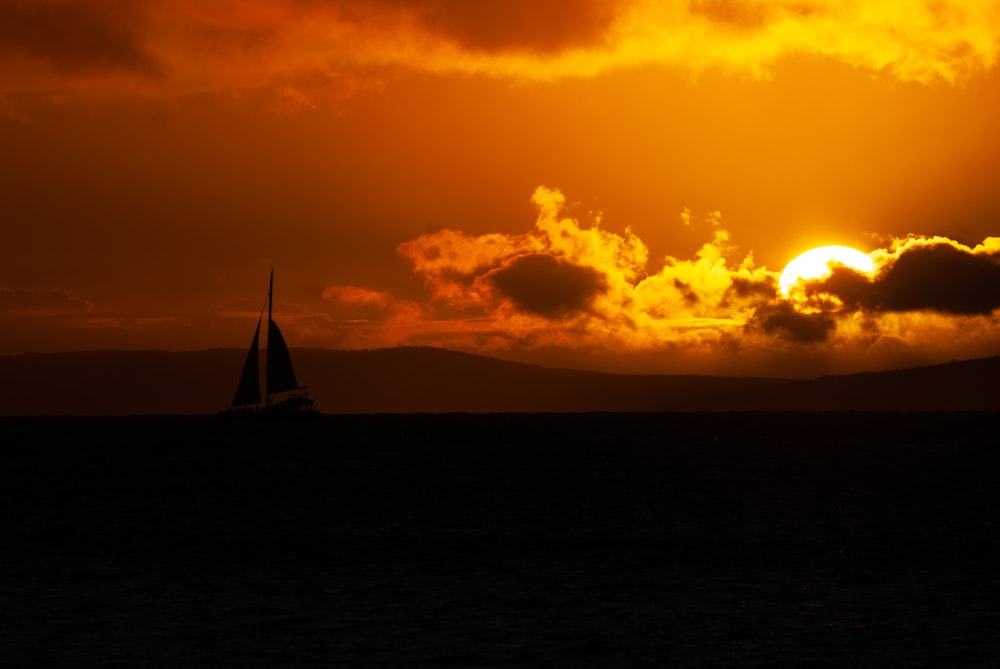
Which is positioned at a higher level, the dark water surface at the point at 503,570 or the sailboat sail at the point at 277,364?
the sailboat sail at the point at 277,364

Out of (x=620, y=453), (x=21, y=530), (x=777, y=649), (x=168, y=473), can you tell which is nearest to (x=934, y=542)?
(x=777, y=649)

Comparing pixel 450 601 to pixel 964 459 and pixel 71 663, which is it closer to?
pixel 71 663

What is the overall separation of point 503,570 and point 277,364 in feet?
467

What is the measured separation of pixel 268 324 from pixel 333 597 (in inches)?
6140

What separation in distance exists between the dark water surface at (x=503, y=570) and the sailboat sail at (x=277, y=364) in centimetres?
7188

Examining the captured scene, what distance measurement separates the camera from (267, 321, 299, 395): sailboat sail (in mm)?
190125

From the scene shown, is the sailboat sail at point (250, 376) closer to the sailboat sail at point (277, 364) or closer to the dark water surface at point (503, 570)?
the sailboat sail at point (277, 364)

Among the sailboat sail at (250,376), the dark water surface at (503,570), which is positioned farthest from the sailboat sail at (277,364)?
the dark water surface at (503,570)

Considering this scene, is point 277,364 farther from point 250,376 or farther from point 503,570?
point 503,570

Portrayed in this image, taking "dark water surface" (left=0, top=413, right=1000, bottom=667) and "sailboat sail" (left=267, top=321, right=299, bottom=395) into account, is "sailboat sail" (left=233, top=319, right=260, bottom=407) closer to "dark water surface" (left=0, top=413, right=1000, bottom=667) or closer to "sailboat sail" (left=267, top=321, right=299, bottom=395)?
"sailboat sail" (left=267, top=321, right=299, bottom=395)

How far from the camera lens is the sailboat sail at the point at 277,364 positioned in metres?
190

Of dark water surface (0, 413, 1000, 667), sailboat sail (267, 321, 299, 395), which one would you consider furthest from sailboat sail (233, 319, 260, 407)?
dark water surface (0, 413, 1000, 667)

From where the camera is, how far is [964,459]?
14662 centimetres

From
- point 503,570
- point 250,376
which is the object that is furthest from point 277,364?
point 503,570
